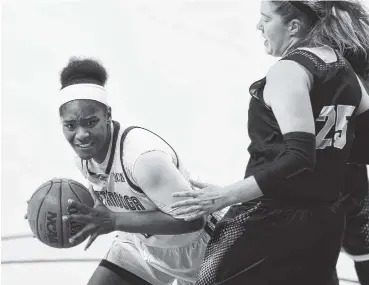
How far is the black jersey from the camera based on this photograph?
5.67 feet

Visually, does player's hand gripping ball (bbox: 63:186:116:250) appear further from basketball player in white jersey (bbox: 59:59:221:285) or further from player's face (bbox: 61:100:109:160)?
player's face (bbox: 61:100:109:160)

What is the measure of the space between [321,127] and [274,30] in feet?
1.04

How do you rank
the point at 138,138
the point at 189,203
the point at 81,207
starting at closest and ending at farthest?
the point at 189,203 < the point at 81,207 < the point at 138,138

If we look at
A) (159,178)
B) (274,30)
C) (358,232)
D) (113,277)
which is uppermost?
(274,30)

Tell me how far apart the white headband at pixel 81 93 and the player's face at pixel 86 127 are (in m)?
0.02

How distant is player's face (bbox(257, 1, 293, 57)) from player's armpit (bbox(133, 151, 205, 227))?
0.44 m

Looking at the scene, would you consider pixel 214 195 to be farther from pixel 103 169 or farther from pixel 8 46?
pixel 8 46

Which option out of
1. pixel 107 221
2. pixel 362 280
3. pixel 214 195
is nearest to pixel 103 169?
pixel 107 221

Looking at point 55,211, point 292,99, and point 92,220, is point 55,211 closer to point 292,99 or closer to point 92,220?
point 92,220

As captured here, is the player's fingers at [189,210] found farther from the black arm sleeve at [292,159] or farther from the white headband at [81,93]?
the white headband at [81,93]

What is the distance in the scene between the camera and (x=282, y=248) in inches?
70.3

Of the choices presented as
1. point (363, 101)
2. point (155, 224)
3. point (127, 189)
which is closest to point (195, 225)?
point (155, 224)

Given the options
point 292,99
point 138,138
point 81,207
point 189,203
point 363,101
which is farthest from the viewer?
point 138,138

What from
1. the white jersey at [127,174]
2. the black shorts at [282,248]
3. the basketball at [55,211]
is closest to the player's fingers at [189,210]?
the black shorts at [282,248]
